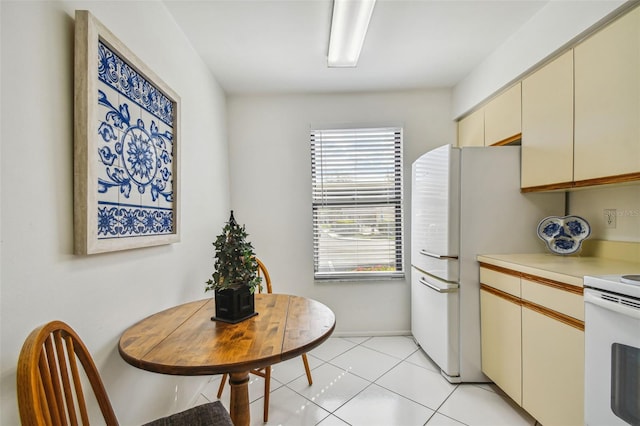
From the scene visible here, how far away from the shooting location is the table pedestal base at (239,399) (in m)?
1.30

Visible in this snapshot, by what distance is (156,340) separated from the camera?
A: 3.92 ft

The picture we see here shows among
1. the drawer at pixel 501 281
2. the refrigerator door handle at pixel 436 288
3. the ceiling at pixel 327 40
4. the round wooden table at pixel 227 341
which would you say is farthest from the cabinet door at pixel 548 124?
the round wooden table at pixel 227 341

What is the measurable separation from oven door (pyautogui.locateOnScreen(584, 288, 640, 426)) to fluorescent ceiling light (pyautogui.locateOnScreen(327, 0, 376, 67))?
178 cm

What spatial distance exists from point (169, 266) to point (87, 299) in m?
0.61

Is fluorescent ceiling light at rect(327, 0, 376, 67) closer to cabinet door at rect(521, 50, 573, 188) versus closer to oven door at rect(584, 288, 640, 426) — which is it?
cabinet door at rect(521, 50, 573, 188)

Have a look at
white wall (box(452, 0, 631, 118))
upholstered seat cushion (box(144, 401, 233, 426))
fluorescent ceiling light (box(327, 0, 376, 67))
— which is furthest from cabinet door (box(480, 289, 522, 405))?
fluorescent ceiling light (box(327, 0, 376, 67))

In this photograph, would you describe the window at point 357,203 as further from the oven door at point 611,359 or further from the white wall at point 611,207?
the oven door at point 611,359

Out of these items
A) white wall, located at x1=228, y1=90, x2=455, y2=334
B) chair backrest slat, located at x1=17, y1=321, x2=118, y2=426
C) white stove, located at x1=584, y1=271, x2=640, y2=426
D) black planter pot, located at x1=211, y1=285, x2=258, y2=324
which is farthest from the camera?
white wall, located at x1=228, y1=90, x2=455, y2=334

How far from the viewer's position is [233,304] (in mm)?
1401

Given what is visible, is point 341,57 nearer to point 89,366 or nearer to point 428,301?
point 428,301

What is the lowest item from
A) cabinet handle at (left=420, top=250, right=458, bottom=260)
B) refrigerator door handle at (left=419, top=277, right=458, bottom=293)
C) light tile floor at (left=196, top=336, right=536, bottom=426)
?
light tile floor at (left=196, top=336, right=536, bottom=426)

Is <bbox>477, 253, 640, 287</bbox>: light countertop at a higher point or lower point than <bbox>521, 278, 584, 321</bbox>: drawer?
higher

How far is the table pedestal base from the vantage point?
130cm

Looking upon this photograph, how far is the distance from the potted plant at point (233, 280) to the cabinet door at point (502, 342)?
157 centimetres
